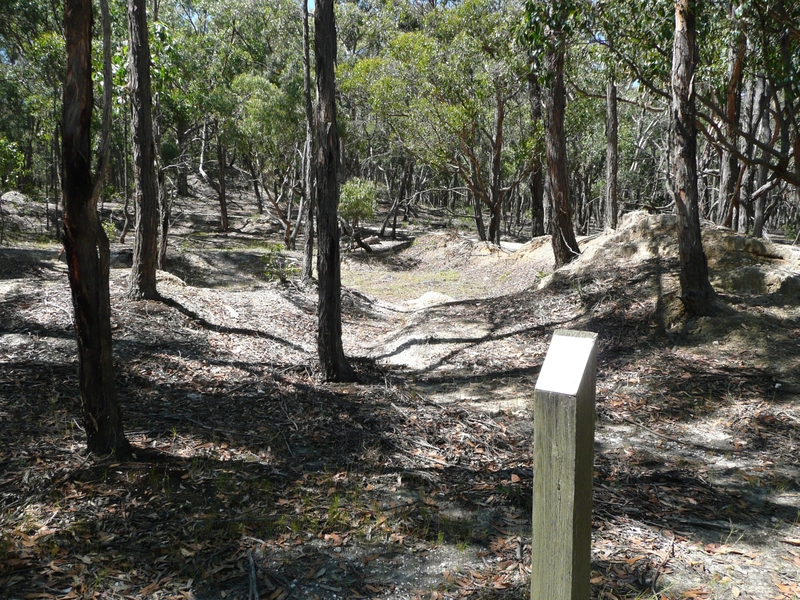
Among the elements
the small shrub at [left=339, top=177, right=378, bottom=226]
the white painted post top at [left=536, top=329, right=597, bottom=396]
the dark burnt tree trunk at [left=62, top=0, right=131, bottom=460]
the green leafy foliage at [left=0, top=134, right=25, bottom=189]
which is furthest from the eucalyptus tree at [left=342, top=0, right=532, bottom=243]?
the white painted post top at [left=536, top=329, right=597, bottom=396]

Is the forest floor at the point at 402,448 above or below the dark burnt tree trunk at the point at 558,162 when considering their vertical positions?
below

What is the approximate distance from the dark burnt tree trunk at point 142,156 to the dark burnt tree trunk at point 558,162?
23.2 feet

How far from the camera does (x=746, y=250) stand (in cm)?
1031

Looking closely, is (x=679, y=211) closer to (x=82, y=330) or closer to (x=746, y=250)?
(x=746, y=250)

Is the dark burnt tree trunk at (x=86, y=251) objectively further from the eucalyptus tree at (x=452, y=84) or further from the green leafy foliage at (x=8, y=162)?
the eucalyptus tree at (x=452, y=84)

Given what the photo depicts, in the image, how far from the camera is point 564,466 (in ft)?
6.33

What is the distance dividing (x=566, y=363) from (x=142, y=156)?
831 centimetres

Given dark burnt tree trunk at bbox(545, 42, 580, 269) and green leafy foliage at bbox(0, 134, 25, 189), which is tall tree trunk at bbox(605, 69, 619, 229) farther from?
green leafy foliage at bbox(0, 134, 25, 189)

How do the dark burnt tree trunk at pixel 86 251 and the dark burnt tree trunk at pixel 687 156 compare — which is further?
the dark burnt tree trunk at pixel 687 156

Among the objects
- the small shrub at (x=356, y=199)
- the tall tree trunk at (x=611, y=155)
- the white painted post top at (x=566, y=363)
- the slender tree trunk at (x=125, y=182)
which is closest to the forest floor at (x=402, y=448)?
the white painted post top at (x=566, y=363)

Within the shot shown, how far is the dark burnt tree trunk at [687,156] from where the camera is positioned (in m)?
7.70

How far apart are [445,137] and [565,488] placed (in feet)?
63.3

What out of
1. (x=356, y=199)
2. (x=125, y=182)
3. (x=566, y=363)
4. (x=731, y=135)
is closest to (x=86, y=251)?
(x=566, y=363)

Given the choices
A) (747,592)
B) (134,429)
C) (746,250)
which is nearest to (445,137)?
(746,250)
